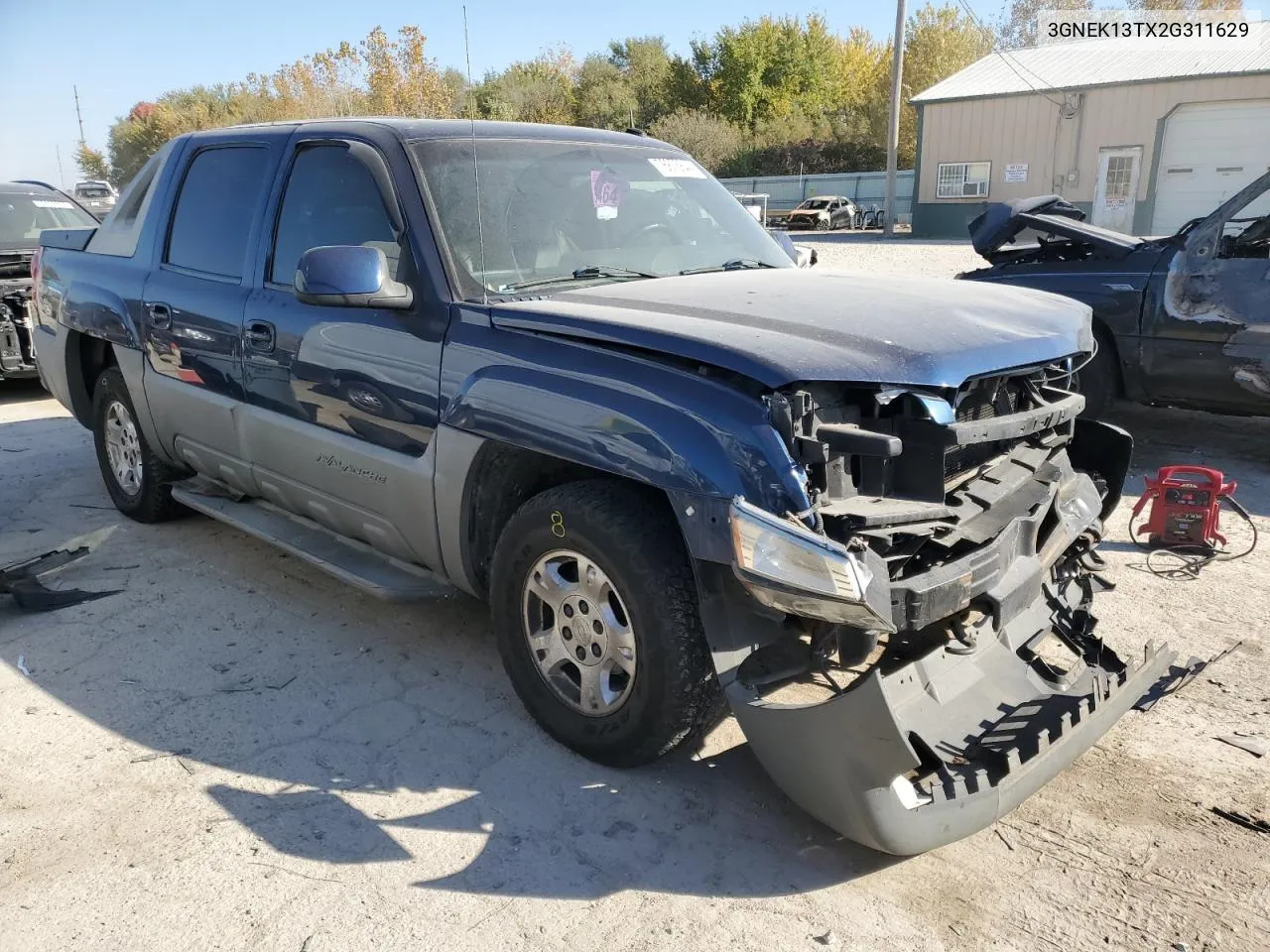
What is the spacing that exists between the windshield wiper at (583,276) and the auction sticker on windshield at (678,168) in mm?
773

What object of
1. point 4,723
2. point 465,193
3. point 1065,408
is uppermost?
point 465,193

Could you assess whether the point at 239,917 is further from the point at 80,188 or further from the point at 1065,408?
the point at 80,188

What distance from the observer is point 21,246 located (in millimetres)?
9383

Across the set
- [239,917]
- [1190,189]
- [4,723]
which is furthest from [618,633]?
[1190,189]

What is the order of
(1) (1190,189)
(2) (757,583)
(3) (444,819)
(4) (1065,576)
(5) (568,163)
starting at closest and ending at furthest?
(2) (757,583), (3) (444,819), (4) (1065,576), (5) (568,163), (1) (1190,189)

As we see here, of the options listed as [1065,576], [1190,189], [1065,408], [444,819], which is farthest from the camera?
[1190,189]

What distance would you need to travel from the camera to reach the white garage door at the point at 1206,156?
24703mm

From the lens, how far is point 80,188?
108 ft

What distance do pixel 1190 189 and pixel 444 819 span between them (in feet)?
96.0

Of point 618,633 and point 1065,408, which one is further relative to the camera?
point 1065,408

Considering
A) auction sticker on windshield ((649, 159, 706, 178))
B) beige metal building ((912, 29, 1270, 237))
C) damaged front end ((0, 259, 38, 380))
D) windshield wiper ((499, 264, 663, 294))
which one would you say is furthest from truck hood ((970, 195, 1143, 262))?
A: beige metal building ((912, 29, 1270, 237))

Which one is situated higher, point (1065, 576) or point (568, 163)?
point (568, 163)

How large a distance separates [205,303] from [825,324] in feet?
9.61

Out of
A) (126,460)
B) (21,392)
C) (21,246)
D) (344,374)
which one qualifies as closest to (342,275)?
(344,374)
